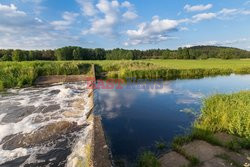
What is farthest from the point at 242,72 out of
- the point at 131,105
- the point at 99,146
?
the point at 99,146

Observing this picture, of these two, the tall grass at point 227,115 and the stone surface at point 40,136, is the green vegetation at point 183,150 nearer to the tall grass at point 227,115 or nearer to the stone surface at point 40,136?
the tall grass at point 227,115

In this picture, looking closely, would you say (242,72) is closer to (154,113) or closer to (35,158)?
(154,113)

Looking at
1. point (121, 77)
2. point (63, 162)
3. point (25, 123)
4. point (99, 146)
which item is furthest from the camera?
point (121, 77)

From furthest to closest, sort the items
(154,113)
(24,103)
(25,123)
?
(24,103)
(154,113)
(25,123)

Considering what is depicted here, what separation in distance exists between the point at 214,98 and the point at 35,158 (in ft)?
18.5

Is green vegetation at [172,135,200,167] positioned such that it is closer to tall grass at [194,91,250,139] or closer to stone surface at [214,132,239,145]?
tall grass at [194,91,250,139]

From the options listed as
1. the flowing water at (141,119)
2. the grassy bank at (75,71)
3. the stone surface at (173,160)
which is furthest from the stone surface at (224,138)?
the grassy bank at (75,71)

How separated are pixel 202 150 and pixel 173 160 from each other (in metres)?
0.87

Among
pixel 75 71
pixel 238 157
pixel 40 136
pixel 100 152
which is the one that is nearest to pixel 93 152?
pixel 100 152

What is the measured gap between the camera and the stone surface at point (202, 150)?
3.76 m

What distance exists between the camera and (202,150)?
3994mm

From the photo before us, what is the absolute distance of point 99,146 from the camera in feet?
12.0

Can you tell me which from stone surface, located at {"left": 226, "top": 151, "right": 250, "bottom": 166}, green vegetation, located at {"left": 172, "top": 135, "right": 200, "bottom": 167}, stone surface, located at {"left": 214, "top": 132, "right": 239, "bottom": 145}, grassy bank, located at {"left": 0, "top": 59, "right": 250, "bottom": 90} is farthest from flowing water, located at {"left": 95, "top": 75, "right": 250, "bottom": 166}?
grassy bank, located at {"left": 0, "top": 59, "right": 250, "bottom": 90}

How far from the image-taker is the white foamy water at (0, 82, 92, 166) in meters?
4.29
